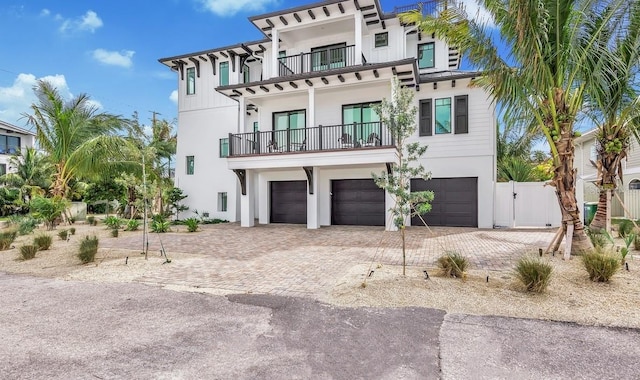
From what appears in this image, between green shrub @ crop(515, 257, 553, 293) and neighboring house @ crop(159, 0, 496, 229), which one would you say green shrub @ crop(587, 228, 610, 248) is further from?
neighboring house @ crop(159, 0, 496, 229)

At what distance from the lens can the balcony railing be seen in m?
13.9

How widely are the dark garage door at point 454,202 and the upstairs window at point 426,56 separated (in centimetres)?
573

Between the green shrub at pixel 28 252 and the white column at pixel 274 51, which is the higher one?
the white column at pixel 274 51

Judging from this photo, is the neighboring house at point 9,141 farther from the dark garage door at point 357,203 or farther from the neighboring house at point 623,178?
the neighboring house at point 623,178

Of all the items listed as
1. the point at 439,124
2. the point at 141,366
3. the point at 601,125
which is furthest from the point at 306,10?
the point at 141,366

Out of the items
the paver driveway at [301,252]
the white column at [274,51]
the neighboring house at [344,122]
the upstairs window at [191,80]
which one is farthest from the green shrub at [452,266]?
the upstairs window at [191,80]

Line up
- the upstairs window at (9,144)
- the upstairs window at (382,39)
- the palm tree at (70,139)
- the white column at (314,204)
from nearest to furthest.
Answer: the white column at (314,204), the palm tree at (70,139), the upstairs window at (382,39), the upstairs window at (9,144)

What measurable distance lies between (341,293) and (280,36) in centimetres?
1464

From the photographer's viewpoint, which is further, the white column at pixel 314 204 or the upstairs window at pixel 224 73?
the upstairs window at pixel 224 73

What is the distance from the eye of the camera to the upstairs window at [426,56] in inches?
649

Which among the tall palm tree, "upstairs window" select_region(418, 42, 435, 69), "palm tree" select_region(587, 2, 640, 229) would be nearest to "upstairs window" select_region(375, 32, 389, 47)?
"upstairs window" select_region(418, 42, 435, 69)

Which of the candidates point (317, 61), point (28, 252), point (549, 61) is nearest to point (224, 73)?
point (317, 61)

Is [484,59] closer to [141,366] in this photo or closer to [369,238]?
[369,238]

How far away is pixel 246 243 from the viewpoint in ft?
36.4
